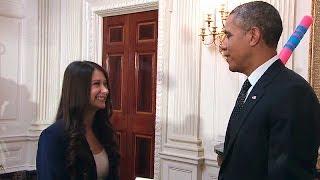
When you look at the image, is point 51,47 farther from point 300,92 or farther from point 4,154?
point 300,92

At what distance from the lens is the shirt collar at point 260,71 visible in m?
1.41

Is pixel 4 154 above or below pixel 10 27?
below

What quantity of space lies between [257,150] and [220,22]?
89.6 inches

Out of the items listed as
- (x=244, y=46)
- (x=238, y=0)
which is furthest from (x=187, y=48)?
(x=244, y=46)

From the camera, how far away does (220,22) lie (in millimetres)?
3438

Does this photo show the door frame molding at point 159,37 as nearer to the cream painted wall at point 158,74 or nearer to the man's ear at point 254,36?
the cream painted wall at point 158,74

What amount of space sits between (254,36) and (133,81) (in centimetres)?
311

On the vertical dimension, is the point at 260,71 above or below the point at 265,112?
above

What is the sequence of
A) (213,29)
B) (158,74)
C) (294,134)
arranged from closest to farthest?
(294,134)
(213,29)
(158,74)

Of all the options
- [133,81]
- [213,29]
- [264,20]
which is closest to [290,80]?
[264,20]

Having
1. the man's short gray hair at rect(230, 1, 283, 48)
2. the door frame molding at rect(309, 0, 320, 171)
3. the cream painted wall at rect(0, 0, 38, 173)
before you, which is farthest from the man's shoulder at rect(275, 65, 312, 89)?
the cream painted wall at rect(0, 0, 38, 173)

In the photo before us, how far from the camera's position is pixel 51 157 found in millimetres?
1798

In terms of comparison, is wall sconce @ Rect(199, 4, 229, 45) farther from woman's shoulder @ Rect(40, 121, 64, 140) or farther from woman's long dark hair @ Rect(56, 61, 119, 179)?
woman's shoulder @ Rect(40, 121, 64, 140)

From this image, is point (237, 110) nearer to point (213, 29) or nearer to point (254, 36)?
point (254, 36)
